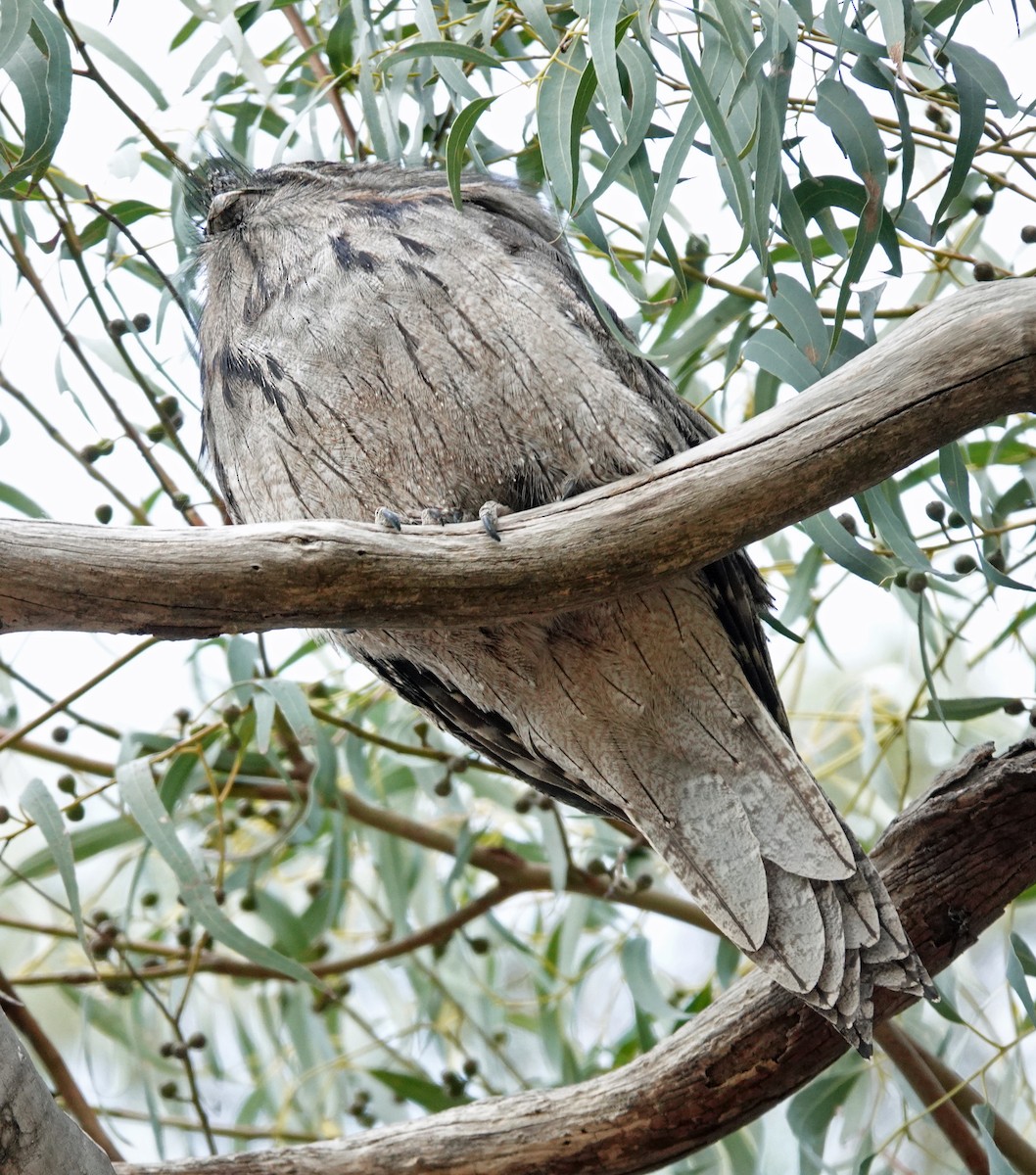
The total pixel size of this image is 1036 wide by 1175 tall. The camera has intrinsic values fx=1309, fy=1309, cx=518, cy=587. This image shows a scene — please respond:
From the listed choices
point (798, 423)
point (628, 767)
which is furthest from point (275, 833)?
point (798, 423)

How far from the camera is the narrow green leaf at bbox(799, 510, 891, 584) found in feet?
6.24

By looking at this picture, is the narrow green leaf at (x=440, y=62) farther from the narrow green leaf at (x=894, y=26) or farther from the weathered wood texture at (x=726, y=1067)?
the weathered wood texture at (x=726, y=1067)

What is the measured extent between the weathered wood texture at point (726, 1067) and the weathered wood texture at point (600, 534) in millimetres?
712

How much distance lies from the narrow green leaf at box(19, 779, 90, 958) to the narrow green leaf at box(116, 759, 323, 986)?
0.38ft

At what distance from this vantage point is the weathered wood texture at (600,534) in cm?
149

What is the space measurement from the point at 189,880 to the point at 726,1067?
91 cm

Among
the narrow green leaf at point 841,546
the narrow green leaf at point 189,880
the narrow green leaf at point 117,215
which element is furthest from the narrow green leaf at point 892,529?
the narrow green leaf at point 117,215

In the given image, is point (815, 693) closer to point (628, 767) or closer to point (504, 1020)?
point (504, 1020)

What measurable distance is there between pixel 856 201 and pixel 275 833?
208 centimetres

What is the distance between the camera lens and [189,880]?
6.99ft

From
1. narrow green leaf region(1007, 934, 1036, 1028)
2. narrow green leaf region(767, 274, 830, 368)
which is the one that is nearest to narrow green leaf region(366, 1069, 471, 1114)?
narrow green leaf region(1007, 934, 1036, 1028)

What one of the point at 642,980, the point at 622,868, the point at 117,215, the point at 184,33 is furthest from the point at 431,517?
the point at 184,33

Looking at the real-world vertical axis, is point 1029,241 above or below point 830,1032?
above

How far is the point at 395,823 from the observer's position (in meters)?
3.01
